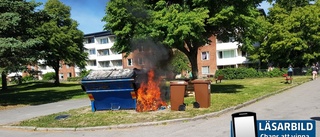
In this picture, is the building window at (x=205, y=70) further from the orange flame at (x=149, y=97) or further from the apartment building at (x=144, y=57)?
the orange flame at (x=149, y=97)

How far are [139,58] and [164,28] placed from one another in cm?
210

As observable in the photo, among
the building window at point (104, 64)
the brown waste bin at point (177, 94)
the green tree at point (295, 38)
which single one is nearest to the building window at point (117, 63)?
the building window at point (104, 64)

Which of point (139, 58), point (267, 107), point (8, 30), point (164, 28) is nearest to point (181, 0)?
point (164, 28)

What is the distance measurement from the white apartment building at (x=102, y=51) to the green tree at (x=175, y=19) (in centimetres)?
5518

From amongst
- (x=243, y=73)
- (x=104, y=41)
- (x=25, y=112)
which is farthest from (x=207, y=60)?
(x=25, y=112)

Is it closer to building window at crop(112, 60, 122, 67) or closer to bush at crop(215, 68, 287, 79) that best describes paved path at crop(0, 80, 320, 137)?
bush at crop(215, 68, 287, 79)

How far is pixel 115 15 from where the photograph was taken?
58.1 ft

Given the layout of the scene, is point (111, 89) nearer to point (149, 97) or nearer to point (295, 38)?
point (149, 97)

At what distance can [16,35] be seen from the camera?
749 inches

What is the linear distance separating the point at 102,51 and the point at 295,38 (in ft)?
160

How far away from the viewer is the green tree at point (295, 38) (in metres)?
38.7

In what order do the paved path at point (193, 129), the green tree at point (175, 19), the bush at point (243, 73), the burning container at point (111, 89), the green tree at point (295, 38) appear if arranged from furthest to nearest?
1. the green tree at point (295, 38)
2. the bush at point (243, 73)
3. the green tree at point (175, 19)
4. the burning container at point (111, 89)
5. the paved path at point (193, 129)

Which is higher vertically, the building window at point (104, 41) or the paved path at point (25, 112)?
the building window at point (104, 41)

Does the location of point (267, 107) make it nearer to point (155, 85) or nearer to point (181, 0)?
point (155, 85)
